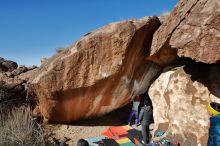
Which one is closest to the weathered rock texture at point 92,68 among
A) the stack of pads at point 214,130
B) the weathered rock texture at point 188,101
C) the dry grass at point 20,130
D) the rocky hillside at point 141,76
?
the rocky hillside at point 141,76

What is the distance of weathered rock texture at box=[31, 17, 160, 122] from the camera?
7.84 meters

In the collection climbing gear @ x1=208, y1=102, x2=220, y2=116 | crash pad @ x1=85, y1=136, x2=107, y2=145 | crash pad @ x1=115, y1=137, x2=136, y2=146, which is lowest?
crash pad @ x1=115, y1=137, x2=136, y2=146

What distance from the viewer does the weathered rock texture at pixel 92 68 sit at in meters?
7.84

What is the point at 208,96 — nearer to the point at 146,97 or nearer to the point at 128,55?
the point at 128,55

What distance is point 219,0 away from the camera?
579cm

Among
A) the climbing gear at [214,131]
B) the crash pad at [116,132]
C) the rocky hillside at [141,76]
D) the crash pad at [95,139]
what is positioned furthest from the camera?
the crash pad at [116,132]

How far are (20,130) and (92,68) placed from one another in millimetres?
2409

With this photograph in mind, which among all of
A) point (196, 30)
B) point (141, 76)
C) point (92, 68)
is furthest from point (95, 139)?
point (196, 30)

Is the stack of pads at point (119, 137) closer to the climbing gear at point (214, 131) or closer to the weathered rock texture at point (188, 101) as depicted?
the weathered rock texture at point (188, 101)

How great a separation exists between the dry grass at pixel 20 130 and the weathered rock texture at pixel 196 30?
399cm

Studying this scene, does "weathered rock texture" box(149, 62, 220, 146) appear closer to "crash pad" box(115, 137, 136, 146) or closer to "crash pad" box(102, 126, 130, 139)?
"crash pad" box(115, 137, 136, 146)

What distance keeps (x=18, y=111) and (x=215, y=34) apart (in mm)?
5233

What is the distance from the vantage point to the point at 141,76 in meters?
8.66

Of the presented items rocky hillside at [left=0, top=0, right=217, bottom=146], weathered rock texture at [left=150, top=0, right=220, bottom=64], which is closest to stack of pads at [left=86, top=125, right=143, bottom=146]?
rocky hillside at [left=0, top=0, right=217, bottom=146]
